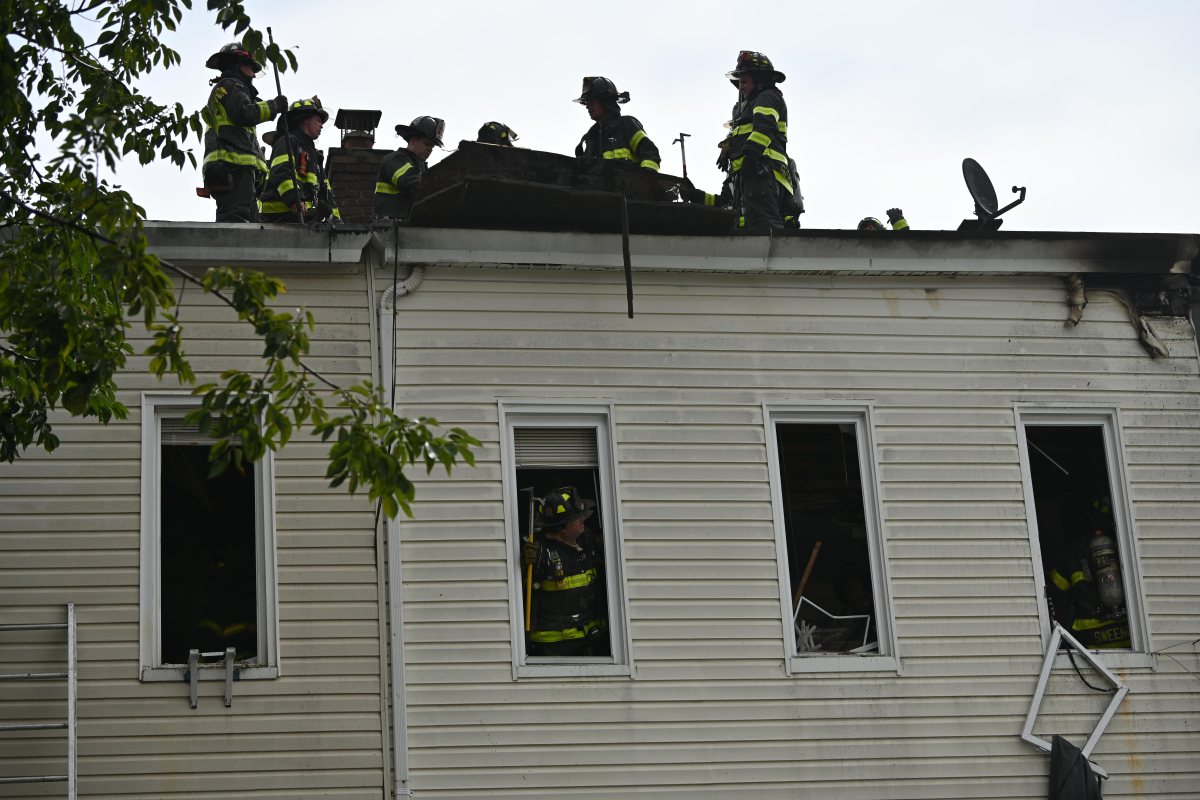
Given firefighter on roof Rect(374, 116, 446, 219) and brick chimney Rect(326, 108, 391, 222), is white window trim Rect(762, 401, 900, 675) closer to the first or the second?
firefighter on roof Rect(374, 116, 446, 219)

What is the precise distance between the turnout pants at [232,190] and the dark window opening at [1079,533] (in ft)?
20.0

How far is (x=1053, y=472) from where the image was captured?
45.2 ft

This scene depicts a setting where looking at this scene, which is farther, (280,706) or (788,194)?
(788,194)

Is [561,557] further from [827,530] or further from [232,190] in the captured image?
[232,190]

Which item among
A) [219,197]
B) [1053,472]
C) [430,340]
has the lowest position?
[1053,472]

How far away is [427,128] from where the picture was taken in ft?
48.9

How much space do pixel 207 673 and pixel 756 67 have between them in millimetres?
6696

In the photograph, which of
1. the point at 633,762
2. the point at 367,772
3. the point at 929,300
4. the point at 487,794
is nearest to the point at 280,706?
the point at 367,772

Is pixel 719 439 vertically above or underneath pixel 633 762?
above

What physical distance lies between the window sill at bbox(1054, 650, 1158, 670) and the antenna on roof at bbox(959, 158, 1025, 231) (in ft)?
10.9

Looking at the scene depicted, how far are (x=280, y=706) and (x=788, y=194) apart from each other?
19.5 ft

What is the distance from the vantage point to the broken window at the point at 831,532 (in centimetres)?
1277

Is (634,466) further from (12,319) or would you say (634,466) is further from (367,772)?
(12,319)

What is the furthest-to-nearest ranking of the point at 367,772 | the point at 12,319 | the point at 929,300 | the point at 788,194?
the point at 788,194
the point at 929,300
the point at 367,772
the point at 12,319
